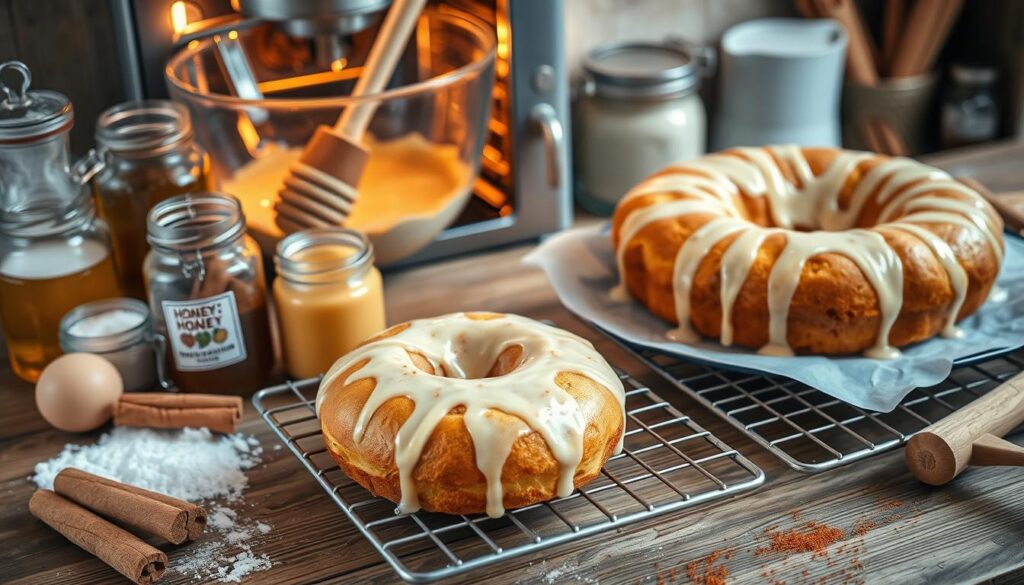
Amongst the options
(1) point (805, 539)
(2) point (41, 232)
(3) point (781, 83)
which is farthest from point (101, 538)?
(3) point (781, 83)

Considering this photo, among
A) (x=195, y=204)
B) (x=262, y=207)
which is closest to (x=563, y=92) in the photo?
(x=262, y=207)

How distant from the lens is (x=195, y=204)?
4.37 ft

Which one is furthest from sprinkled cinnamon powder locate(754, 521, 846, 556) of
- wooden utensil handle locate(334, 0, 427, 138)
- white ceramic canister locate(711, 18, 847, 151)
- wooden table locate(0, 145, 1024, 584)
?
white ceramic canister locate(711, 18, 847, 151)

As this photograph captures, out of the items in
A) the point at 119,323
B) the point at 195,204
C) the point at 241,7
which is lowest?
the point at 119,323

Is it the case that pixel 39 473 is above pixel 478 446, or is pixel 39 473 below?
below

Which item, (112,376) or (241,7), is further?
(241,7)

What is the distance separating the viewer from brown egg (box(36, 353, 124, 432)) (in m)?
1.25

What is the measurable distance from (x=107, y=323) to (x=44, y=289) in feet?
0.27

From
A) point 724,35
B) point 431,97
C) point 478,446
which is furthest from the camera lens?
point 724,35

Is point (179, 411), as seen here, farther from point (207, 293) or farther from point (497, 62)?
point (497, 62)

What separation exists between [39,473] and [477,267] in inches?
26.0

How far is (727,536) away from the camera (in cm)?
108

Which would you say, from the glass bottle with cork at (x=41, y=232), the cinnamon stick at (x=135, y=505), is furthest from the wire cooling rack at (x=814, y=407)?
the glass bottle with cork at (x=41, y=232)

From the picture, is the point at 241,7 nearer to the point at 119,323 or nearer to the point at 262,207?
the point at 262,207
